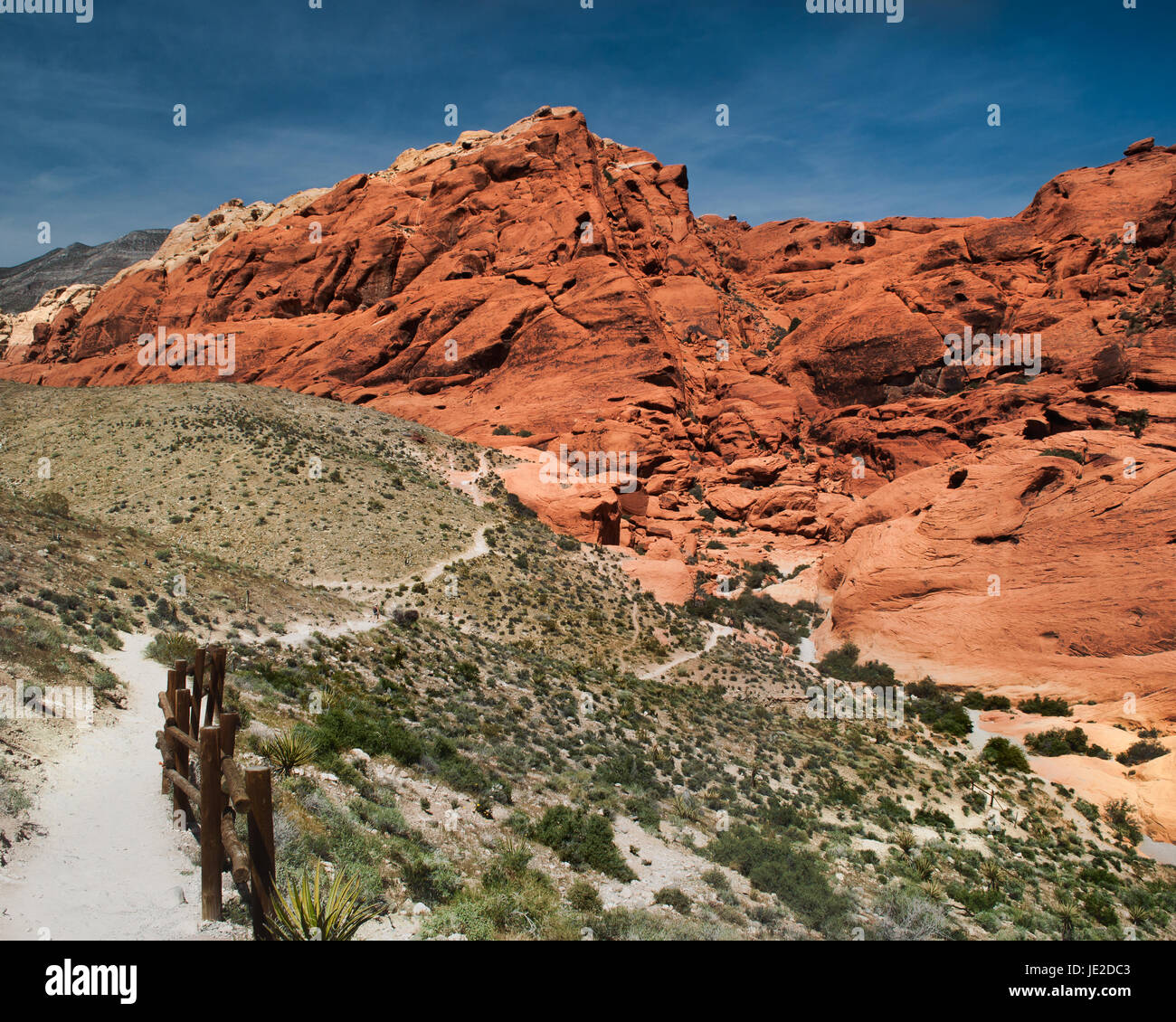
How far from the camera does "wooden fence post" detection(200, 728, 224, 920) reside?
5.98 meters

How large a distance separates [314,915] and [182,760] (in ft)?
10.1

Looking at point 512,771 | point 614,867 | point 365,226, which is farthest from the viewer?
point 365,226

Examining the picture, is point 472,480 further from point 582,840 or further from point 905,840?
point 582,840

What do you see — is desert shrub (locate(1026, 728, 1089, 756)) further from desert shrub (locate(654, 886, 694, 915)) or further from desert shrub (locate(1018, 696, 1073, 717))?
desert shrub (locate(654, 886, 694, 915))

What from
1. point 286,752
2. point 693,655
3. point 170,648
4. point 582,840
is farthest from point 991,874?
point 170,648

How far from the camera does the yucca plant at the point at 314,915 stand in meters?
5.63

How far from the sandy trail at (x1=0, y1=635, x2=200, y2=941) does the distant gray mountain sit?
12600cm

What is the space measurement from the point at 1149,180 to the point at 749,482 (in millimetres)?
41584

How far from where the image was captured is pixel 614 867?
418 inches

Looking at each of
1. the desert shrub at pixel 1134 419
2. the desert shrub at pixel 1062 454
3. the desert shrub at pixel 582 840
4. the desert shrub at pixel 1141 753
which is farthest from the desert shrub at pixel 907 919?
the desert shrub at pixel 1134 419

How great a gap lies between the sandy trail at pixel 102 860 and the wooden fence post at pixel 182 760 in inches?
6.4

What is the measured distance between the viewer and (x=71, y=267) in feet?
420
